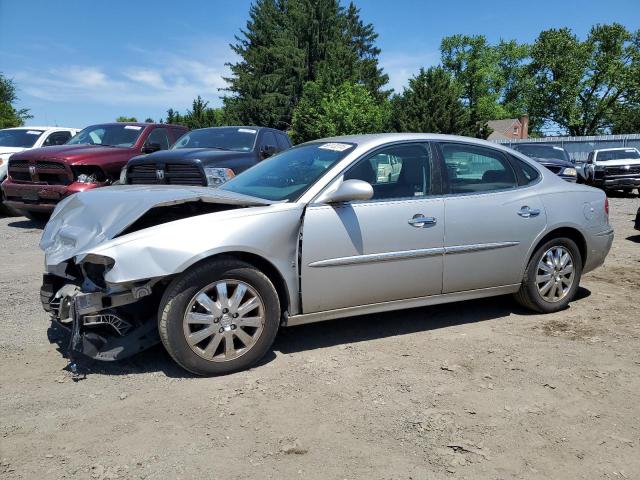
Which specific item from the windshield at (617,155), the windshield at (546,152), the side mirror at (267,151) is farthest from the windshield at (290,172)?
the windshield at (617,155)

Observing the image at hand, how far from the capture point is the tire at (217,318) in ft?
10.9

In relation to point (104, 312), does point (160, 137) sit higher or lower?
higher

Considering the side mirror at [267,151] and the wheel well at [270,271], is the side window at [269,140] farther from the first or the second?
the wheel well at [270,271]

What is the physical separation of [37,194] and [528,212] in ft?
25.9

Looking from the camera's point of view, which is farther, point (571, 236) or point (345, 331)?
point (571, 236)

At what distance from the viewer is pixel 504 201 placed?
459 centimetres

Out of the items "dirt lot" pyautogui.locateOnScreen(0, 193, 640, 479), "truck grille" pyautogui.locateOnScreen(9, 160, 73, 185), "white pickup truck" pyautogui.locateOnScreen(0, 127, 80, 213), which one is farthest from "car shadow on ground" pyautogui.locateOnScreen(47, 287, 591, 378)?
"white pickup truck" pyautogui.locateOnScreen(0, 127, 80, 213)

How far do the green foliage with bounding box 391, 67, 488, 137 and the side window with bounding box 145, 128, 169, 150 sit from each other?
25.6 meters

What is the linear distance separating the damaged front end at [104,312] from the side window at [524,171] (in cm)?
323

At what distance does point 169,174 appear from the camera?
7773 mm

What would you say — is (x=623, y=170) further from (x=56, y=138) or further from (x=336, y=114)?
(x=336, y=114)

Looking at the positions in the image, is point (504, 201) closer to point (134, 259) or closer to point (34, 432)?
point (134, 259)

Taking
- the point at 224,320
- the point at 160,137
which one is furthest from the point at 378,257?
the point at 160,137

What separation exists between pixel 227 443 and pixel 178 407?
502mm
